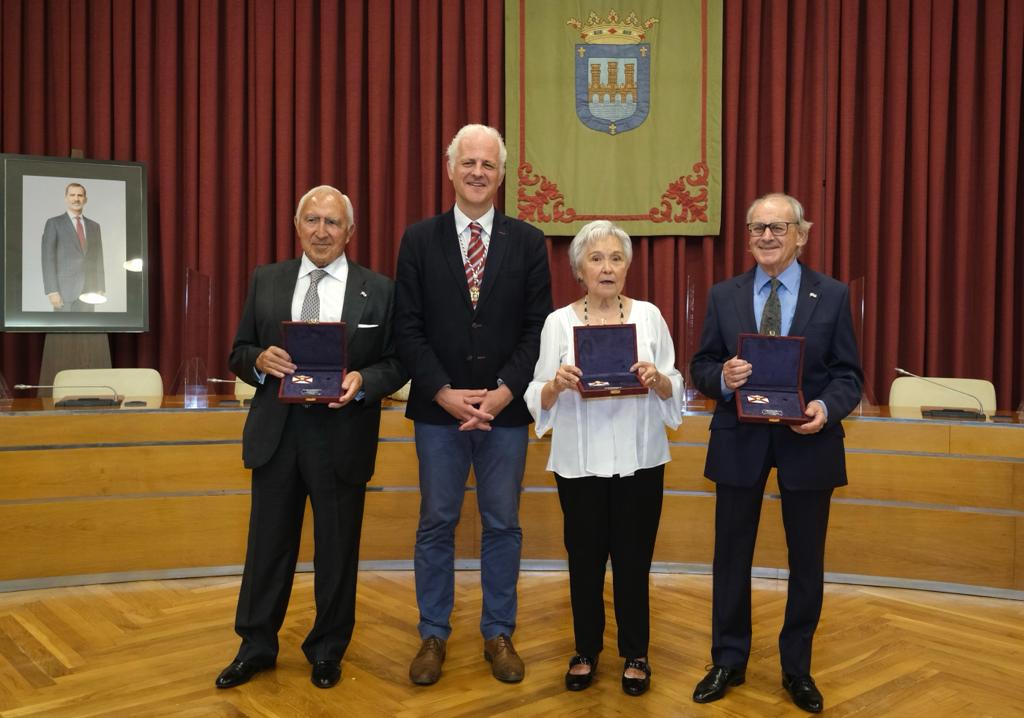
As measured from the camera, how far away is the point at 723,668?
2518 mm

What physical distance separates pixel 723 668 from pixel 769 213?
4.59 ft

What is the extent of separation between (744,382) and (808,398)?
22cm

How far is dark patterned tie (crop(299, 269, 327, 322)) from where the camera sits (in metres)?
2.57

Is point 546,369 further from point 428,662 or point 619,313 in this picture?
point 428,662

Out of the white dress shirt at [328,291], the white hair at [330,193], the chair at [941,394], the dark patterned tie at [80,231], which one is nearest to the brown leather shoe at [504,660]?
the white dress shirt at [328,291]

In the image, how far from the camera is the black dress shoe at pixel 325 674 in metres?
2.56

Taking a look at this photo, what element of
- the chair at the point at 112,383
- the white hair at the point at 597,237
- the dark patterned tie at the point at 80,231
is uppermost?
the dark patterned tie at the point at 80,231

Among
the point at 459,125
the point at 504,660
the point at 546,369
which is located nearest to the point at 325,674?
the point at 504,660

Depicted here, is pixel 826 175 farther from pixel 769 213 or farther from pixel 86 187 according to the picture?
pixel 86 187

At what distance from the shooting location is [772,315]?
8.02ft

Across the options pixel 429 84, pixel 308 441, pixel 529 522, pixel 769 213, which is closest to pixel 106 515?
pixel 308 441

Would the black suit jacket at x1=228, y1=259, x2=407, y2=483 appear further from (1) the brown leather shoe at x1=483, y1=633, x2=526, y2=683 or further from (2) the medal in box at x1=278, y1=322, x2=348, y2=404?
(1) the brown leather shoe at x1=483, y1=633, x2=526, y2=683

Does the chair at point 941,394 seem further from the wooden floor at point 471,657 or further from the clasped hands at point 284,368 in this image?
the clasped hands at point 284,368

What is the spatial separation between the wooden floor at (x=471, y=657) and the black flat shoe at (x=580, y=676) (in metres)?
0.03
